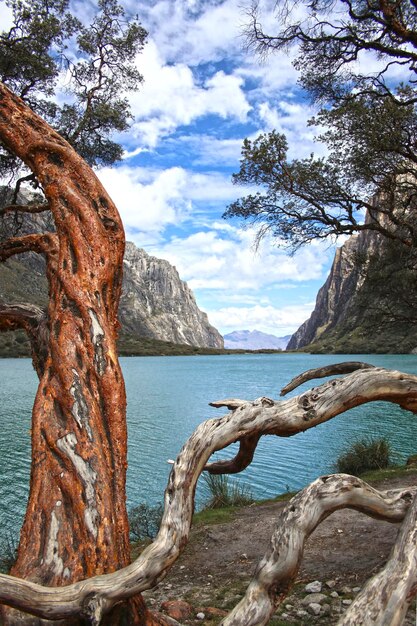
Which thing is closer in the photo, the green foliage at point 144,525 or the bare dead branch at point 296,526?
the bare dead branch at point 296,526

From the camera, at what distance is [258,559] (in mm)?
7344

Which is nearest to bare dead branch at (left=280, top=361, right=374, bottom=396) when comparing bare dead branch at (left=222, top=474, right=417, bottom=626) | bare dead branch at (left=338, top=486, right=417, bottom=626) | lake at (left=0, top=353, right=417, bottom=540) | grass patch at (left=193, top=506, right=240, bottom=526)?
bare dead branch at (left=222, top=474, right=417, bottom=626)

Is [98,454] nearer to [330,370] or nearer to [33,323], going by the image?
[33,323]

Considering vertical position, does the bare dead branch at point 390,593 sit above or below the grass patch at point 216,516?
above

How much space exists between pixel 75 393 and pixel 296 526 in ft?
6.62

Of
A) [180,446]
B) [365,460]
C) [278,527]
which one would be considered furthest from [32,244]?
Answer: [180,446]

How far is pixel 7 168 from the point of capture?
425 inches

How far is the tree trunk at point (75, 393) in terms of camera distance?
11.6 ft

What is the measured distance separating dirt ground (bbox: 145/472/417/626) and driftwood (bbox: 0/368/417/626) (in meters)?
1.63

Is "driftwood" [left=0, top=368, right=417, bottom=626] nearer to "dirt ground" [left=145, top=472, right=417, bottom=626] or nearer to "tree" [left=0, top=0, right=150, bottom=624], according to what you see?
"tree" [left=0, top=0, right=150, bottom=624]

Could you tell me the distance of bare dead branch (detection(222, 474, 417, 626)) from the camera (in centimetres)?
340

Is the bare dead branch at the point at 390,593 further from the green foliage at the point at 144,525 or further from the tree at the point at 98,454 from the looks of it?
the green foliage at the point at 144,525

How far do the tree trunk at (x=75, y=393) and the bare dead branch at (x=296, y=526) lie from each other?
90 cm

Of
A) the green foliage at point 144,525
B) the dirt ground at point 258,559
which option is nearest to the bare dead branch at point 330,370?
the dirt ground at point 258,559
